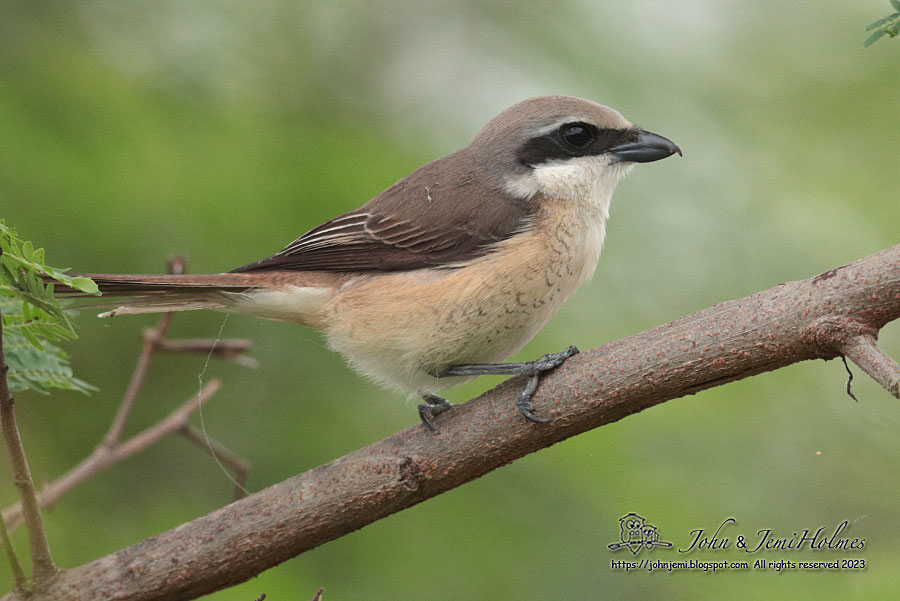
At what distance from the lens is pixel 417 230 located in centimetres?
342

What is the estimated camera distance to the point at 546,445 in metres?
2.71

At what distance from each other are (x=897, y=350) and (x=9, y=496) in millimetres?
3972

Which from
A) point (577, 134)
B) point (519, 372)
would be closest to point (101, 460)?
point (519, 372)

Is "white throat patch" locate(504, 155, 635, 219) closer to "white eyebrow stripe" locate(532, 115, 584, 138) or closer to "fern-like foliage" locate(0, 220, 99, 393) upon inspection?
"white eyebrow stripe" locate(532, 115, 584, 138)

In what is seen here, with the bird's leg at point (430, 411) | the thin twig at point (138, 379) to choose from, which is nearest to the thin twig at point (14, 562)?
the thin twig at point (138, 379)

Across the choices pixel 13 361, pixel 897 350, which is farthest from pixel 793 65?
pixel 13 361

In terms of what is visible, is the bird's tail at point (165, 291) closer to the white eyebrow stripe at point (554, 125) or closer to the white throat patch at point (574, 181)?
the white throat patch at point (574, 181)

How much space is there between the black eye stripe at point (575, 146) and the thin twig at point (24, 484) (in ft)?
6.75

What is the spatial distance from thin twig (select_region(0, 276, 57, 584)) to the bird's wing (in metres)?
1.20

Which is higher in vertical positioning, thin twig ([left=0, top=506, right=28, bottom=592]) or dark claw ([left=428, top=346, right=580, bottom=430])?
dark claw ([left=428, top=346, right=580, bottom=430])

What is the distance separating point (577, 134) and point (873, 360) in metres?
1.66

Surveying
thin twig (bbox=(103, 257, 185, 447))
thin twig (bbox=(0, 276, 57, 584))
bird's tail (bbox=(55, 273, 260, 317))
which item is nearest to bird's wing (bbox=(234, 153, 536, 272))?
bird's tail (bbox=(55, 273, 260, 317))

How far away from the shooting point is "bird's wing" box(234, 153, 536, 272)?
3348 millimetres

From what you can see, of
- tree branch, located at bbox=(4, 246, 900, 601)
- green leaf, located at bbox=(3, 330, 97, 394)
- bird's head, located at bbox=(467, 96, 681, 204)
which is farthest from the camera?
bird's head, located at bbox=(467, 96, 681, 204)
